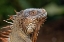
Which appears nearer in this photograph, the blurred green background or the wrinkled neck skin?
the wrinkled neck skin

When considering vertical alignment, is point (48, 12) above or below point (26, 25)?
above

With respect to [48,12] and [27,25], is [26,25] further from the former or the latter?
[48,12]

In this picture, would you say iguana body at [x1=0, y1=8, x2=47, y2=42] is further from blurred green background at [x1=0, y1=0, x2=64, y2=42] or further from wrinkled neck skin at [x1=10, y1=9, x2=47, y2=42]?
blurred green background at [x1=0, y1=0, x2=64, y2=42]

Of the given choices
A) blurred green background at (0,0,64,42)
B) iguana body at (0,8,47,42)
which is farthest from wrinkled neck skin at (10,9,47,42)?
blurred green background at (0,0,64,42)

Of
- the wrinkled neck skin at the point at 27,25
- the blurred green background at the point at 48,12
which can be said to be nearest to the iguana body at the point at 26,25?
the wrinkled neck skin at the point at 27,25

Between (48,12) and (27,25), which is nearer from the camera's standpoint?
(27,25)

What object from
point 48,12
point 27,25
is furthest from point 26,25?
point 48,12

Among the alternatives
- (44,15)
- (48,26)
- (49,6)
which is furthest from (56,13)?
(44,15)

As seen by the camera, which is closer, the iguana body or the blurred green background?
the iguana body
